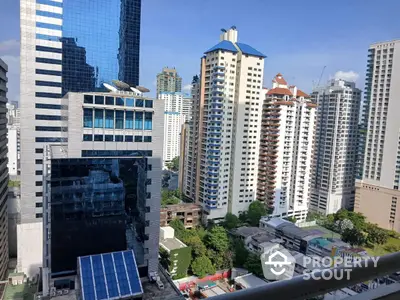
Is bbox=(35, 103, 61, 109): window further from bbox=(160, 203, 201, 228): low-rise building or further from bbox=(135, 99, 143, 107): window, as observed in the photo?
bbox=(160, 203, 201, 228): low-rise building

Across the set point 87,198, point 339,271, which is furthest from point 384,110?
point 339,271

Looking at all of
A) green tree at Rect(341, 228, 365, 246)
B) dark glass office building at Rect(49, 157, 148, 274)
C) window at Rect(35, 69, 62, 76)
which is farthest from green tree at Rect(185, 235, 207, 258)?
window at Rect(35, 69, 62, 76)

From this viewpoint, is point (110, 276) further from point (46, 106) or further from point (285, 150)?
point (285, 150)

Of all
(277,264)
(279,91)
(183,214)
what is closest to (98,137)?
(277,264)

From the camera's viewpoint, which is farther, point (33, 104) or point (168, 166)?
point (168, 166)

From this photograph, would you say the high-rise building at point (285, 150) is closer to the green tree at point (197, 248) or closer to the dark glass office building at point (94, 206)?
the green tree at point (197, 248)

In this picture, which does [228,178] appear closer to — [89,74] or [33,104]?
[89,74]

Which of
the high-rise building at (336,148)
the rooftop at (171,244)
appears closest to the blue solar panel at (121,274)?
the rooftop at (171,244)
